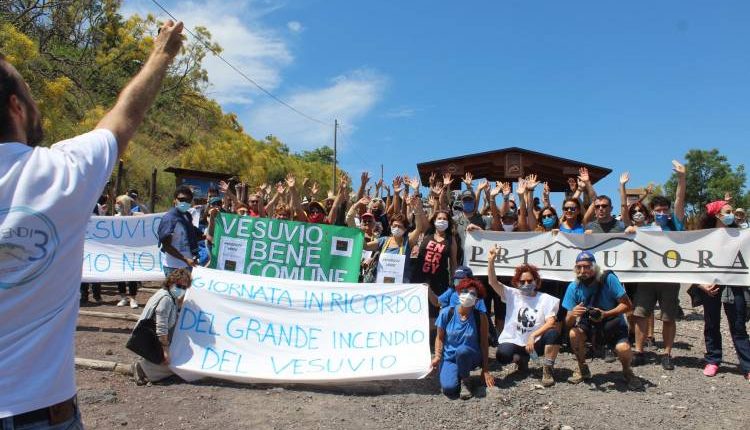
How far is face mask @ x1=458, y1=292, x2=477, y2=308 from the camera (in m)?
5.83

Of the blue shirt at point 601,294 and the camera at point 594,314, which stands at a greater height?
the blue shirt at point 601,294

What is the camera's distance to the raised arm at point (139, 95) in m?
1.61

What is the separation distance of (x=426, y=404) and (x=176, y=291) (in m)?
2.82

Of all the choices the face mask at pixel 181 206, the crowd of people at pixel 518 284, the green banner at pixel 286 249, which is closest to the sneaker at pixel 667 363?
the crowd of people at pixel 518 284

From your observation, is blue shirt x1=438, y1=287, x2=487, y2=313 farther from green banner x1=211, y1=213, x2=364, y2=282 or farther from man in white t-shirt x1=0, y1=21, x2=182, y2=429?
man in white t-shirt x1=0, y1=21, x2=182, y2=429

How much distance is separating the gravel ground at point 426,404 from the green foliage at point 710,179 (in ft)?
134

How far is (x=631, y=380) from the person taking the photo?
18.8ft

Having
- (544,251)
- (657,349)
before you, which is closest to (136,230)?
(544,251)

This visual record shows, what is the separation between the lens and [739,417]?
501 cm

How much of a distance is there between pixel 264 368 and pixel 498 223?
150 inches

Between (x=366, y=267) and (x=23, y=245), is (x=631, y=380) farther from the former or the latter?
(x=23, y=245)

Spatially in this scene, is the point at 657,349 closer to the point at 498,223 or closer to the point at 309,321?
the point at 498,223

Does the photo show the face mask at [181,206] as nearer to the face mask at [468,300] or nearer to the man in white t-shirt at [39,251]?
the face mask at [468,300]

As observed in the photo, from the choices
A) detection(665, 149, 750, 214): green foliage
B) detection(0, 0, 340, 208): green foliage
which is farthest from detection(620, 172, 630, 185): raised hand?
detection(665, 149, 750, 214): green foliage
